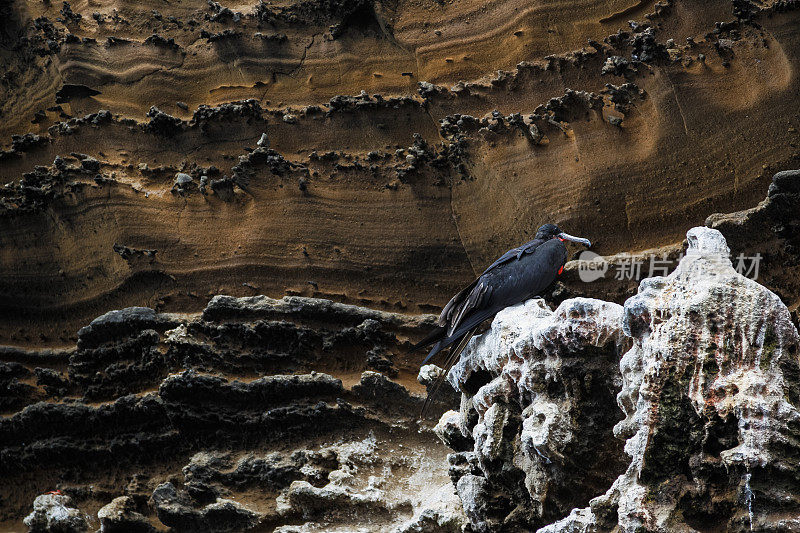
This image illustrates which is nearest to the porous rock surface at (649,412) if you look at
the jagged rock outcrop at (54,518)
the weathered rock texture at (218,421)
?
the weathered rock texture at (218,421)

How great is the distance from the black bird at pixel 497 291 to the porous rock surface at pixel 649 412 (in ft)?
0.76

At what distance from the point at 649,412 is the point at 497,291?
5.49ft

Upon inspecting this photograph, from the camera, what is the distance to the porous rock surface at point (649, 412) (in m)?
2.98

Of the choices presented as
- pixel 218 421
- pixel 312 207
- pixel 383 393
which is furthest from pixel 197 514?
pixel 312 207

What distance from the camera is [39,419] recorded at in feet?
21.1

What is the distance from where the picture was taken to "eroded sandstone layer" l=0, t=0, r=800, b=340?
5773mm

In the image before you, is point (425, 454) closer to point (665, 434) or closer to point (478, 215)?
point (478, 215)

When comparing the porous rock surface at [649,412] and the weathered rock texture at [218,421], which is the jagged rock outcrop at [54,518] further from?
the porous rock surface at [649,412]

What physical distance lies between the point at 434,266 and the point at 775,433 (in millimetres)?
3623

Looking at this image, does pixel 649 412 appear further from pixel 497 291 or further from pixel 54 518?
pixel 54 518

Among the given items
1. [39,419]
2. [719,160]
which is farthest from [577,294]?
[39,419]

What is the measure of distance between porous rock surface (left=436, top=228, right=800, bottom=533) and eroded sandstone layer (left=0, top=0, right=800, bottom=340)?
6.15 ft

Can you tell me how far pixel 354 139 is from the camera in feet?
21.5

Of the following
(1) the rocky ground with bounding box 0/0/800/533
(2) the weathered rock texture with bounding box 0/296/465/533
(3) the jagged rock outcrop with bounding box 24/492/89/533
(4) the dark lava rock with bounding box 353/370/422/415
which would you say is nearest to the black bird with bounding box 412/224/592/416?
(1) the rocky ground with bounding box 0/0/800/533
